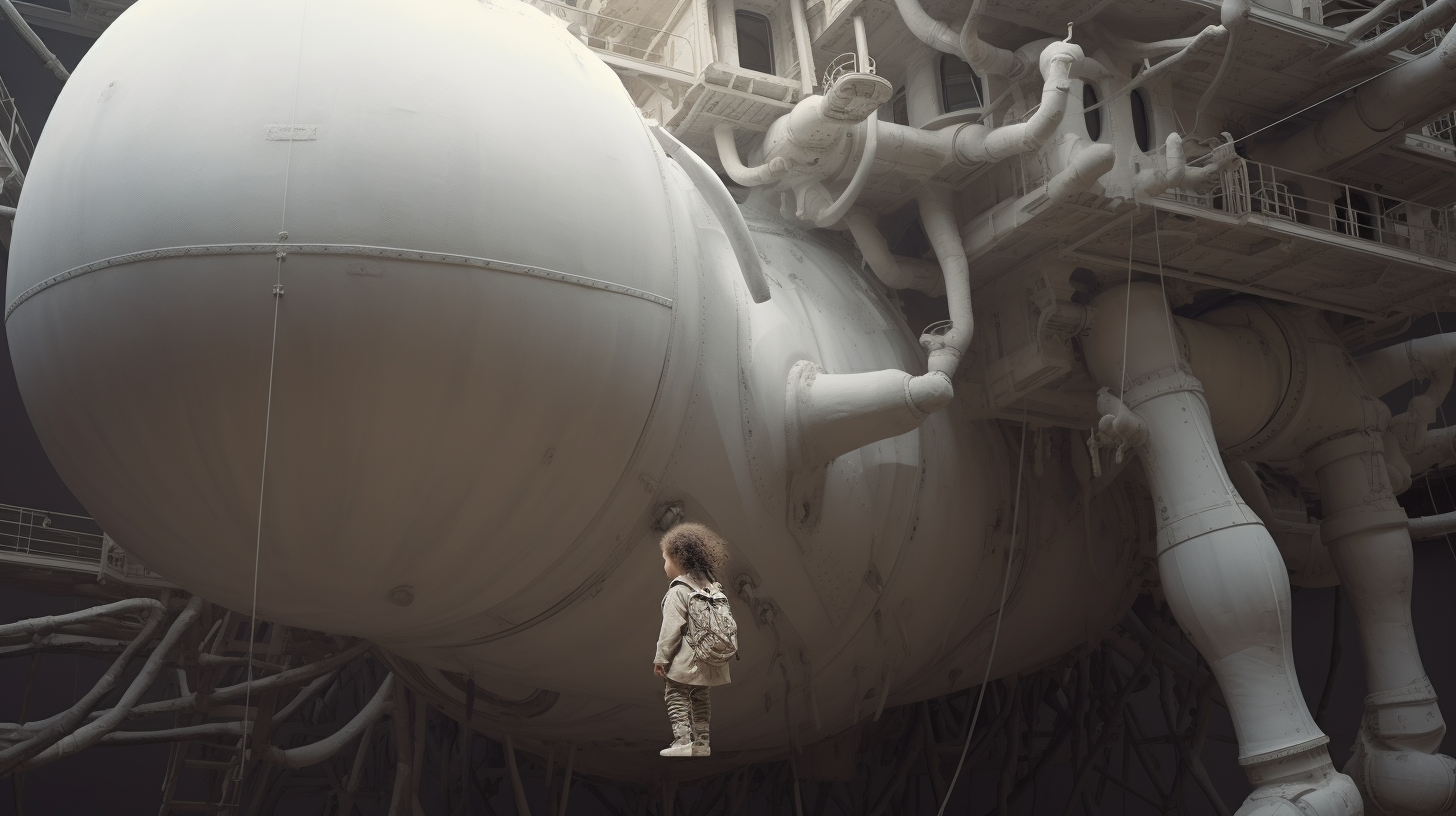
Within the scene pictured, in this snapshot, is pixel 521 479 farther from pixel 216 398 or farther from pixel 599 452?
pixel 216 398

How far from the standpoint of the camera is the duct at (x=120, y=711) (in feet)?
43.0

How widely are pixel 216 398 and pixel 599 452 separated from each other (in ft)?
7.33

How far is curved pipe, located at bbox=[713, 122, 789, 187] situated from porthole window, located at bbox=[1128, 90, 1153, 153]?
3.87 metres

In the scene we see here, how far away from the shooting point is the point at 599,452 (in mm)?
8086

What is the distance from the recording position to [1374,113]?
45.3ft

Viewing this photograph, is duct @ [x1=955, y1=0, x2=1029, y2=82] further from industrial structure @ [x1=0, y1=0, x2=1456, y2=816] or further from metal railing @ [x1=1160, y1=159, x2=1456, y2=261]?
metal railing @ [x1=1160, y1=159, x2=1456, y2=261]

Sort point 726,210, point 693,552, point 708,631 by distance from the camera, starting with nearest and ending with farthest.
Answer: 1. point 708,631
2. point 693,552
3. point 726,210

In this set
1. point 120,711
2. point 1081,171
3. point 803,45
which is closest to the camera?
point 1081,171

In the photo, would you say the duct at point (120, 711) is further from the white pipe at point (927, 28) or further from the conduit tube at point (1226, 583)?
the conduit tube at point (1226, 583)

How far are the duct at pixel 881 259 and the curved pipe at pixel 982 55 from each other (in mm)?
1788

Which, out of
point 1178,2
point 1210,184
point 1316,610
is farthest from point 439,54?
point 1316,610

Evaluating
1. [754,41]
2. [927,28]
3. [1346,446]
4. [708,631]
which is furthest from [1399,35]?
[708,631]

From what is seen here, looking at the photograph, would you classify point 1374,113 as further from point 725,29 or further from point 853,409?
point 853,409

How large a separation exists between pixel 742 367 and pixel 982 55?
458 cm
